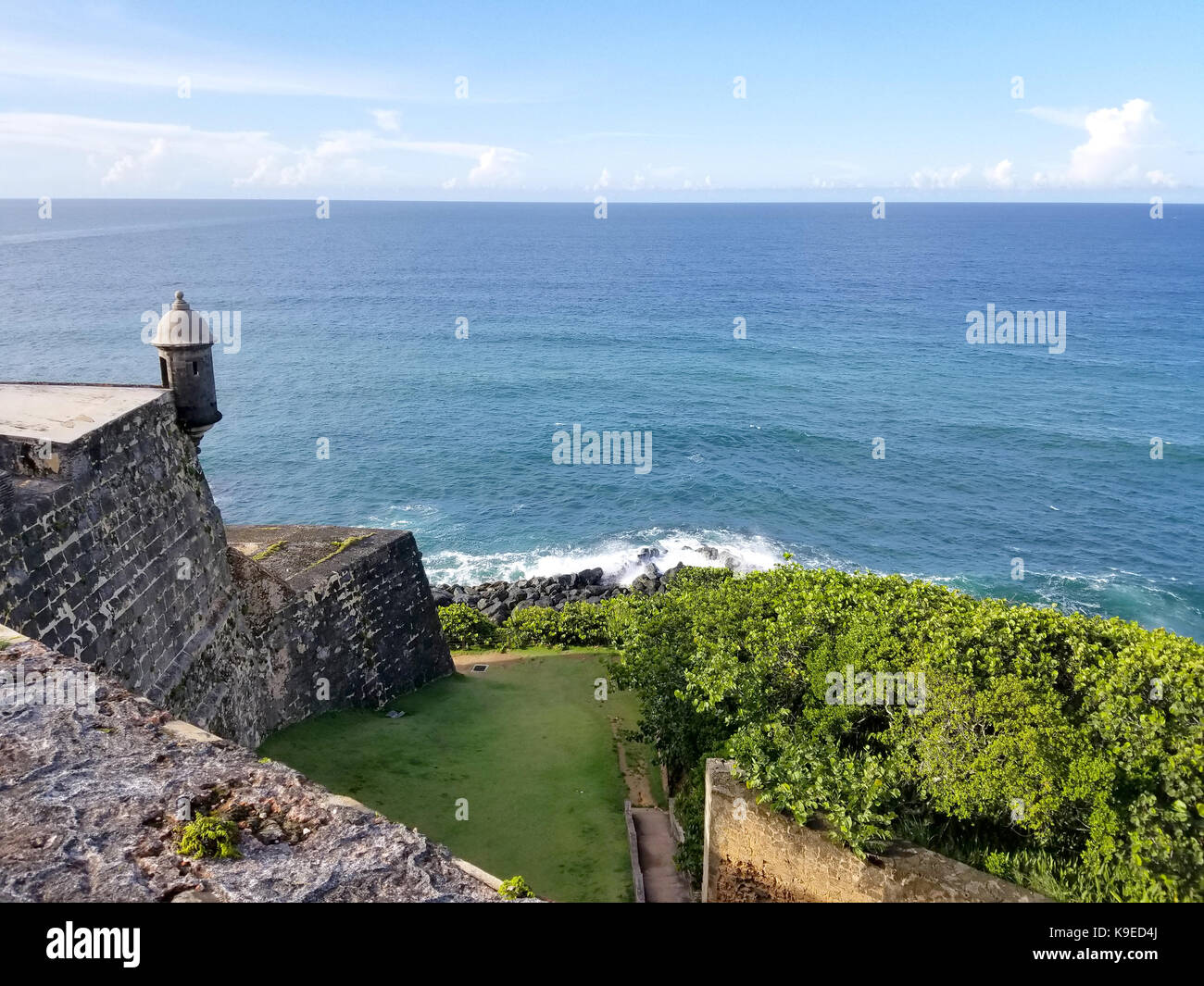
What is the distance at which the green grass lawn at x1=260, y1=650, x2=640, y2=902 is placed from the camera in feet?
57.8

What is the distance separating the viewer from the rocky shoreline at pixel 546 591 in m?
38.5

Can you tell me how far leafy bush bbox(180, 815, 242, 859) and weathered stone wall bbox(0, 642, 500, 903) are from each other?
0.20ft

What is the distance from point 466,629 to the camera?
3259cm

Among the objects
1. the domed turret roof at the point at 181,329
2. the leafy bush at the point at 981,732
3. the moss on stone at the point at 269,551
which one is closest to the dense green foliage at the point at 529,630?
the moss on stone at the point at 269,551

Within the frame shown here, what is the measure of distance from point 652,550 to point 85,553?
33618 mm

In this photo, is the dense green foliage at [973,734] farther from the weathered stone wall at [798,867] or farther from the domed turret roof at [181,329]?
the domed turret roof at [181,329]

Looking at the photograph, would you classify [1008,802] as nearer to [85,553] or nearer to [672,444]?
[85,553]

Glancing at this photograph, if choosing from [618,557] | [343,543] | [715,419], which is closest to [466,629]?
[343,543]

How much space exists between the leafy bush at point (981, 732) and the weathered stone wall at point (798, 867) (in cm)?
39

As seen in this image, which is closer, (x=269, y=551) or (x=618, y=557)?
(x=269, y=551)

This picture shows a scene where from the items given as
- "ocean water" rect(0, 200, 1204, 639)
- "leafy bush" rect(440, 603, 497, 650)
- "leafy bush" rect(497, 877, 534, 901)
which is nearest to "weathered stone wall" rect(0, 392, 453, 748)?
"leafy bush" rect(440, 603, 497, 650)

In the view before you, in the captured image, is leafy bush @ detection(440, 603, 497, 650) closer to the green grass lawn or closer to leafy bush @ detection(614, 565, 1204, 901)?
the green grass lawn

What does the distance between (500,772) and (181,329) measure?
40.4 ft

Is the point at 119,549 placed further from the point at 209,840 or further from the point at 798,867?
the point at 798,867
